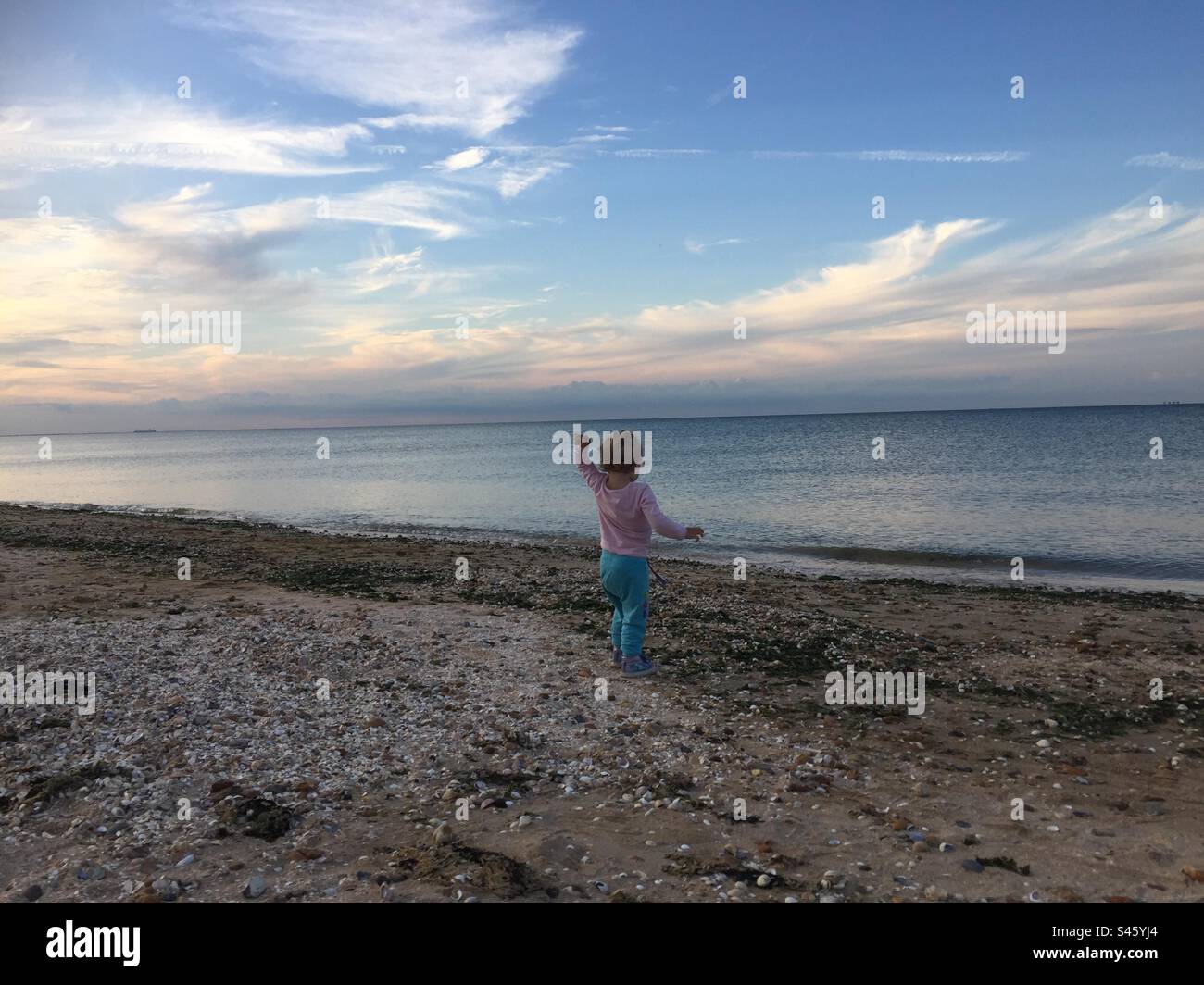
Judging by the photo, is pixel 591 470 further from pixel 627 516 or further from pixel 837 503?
pixel 837 503

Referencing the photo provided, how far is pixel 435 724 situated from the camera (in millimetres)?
8320

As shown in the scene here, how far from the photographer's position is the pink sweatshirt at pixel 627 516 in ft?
30.2

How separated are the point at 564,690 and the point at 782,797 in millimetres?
3590

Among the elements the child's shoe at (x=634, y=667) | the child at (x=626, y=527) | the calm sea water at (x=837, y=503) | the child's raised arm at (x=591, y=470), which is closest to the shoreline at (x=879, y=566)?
the calm sea water at (x=837, y=503)

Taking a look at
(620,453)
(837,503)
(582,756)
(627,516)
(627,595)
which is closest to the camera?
(582,756)

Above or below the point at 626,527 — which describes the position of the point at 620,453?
above

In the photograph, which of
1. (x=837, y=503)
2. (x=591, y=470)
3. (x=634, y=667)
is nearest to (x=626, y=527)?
(x=591, y=470)

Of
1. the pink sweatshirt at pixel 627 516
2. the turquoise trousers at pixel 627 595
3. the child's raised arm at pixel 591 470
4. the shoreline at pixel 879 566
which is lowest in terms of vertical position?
the shoreline at pixel 879 566

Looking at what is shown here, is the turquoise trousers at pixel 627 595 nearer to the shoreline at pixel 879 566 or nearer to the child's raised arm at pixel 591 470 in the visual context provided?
the child's raised arm at pixel 591 470

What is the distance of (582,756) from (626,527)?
9.68 ft

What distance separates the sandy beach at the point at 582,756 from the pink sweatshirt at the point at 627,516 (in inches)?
71.6

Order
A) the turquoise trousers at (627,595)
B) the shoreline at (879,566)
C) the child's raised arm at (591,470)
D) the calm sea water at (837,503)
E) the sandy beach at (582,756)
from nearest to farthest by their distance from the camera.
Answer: the sandy beach at (582,756) < the child's raised arm at (591,470) < the turquoise trousers at (627,595) < the shoreline at (879,566) < the calm sea water at (837,503)

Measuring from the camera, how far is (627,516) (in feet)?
30.9
